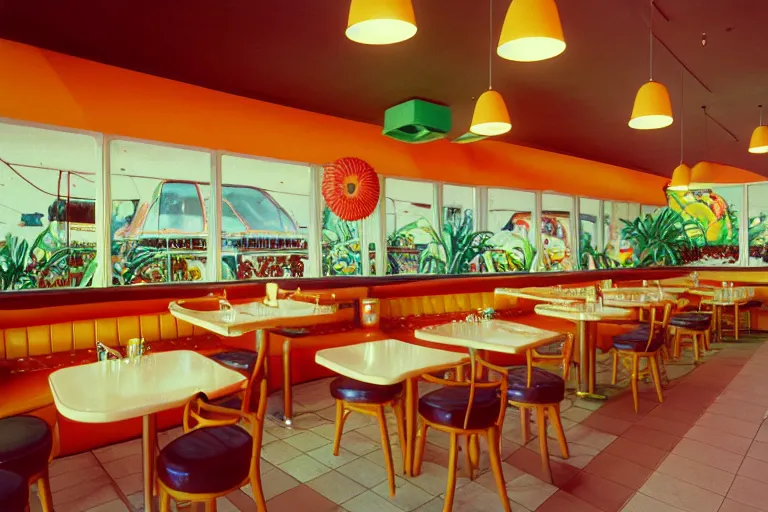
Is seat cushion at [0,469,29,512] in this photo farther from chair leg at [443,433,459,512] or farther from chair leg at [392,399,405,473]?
chair leg at [392,399,405,473]

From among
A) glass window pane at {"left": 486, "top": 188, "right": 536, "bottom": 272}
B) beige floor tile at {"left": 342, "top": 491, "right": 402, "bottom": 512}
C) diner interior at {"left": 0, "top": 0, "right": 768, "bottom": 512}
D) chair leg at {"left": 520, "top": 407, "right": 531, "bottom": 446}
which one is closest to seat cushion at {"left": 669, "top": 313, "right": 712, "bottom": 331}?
diner interior at {"left": 0, "top": 0, "right": 768, "bottom": 512}

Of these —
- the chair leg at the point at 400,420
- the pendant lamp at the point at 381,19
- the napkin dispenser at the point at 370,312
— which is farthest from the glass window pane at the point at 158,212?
the pendant lamp at the point at 381,19

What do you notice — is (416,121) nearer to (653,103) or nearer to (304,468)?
(653,103)

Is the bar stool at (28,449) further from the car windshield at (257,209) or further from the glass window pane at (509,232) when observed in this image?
the glass window pane at (509,232)

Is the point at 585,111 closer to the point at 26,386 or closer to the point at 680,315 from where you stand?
the point at 680,315

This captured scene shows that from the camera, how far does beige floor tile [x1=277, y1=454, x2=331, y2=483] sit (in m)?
2.85

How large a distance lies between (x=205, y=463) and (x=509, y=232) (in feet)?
23.3

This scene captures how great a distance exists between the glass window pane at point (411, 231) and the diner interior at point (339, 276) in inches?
1.5

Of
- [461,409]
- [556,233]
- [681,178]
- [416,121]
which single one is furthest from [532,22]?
[556,233]

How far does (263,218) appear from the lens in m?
5.46

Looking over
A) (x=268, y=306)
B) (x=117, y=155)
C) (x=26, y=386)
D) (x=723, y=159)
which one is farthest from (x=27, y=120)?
(x=723, y=159)

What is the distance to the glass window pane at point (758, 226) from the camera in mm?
9016

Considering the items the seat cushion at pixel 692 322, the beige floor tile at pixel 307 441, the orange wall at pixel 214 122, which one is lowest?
the beige floor tile at pixel 307 441

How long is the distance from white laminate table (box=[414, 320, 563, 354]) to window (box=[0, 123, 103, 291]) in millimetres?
3216
